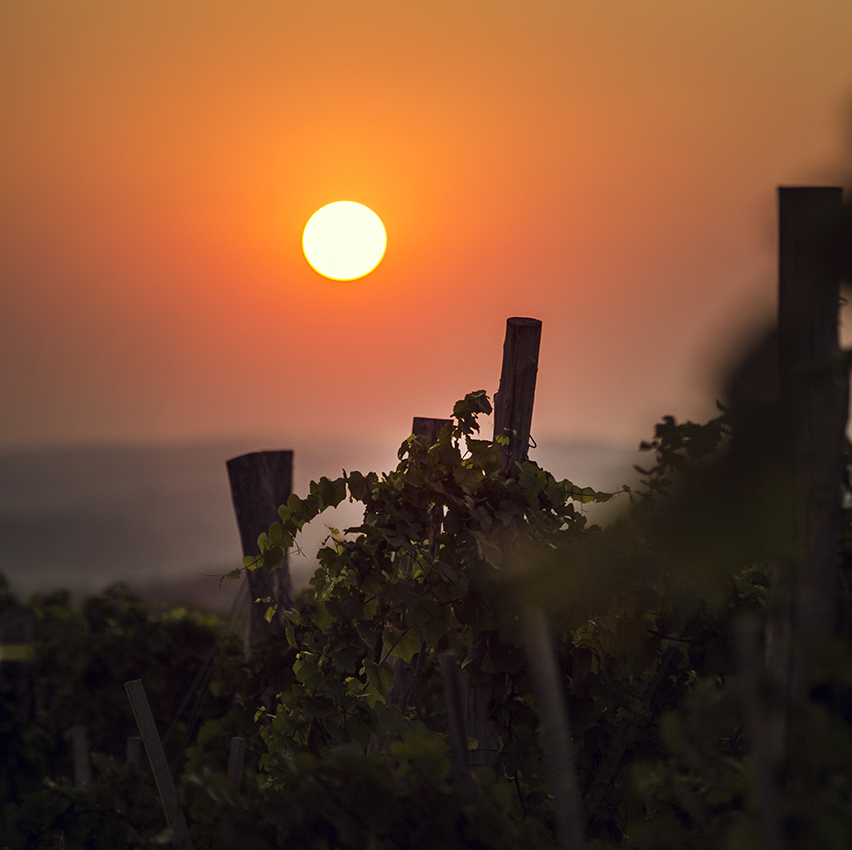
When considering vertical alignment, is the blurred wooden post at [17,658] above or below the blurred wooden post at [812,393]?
below

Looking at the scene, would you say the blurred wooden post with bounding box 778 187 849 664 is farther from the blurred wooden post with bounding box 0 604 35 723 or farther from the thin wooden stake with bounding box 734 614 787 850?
the blurred wooden post with bounding box 0 604 35 723

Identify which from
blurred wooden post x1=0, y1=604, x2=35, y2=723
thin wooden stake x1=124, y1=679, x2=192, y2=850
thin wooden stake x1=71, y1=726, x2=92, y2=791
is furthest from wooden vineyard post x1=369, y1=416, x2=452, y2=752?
blurred wooden post x1=0, y1=604, x2=35, y2=723

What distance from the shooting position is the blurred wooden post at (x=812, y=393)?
1.49 m

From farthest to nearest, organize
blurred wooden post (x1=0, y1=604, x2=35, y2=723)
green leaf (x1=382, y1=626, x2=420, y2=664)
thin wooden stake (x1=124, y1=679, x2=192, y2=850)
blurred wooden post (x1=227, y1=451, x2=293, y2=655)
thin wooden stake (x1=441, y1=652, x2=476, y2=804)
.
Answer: blurred wooden post (x1=0, y1=604, x2=35, y2=723), blurred wooden post (x1=227, y1=451, x2=293, y2=655), green leaf (x1=382, y1=626, x2=420, y2=664), thin wooden stake (x1=124, y1=679, x2=192, y2=850), thin wooden stake (x1=441, y1=652, x2=476, y2=804)

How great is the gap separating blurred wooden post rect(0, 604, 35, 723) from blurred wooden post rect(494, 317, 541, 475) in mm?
4884

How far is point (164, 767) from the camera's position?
7.75ft

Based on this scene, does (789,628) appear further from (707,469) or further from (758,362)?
(758,362)

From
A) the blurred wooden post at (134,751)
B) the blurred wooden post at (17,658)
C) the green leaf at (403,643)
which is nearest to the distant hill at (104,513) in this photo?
the blurred wooden post at (17,658)

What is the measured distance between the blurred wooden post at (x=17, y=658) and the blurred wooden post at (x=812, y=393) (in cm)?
616

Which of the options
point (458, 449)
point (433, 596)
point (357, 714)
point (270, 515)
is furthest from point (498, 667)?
point (270, 515)

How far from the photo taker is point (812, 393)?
60.0 inches

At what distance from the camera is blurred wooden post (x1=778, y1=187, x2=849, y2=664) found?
1.49m

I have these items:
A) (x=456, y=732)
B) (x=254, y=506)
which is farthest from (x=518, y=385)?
(x=254, y=506)

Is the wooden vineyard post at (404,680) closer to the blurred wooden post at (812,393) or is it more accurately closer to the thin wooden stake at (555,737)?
the thin wooden stake at (555,737)
